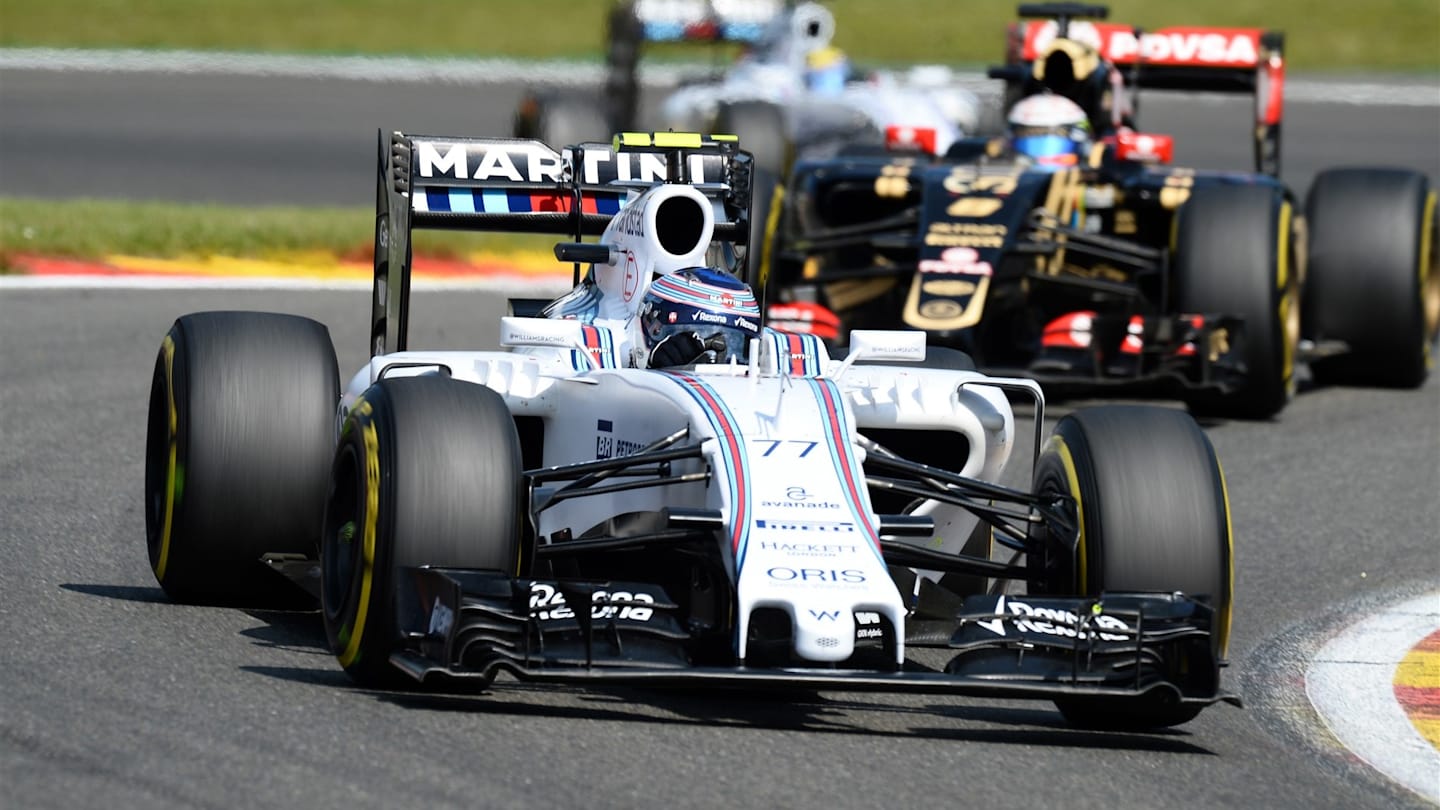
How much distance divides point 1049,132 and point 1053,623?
849 cm

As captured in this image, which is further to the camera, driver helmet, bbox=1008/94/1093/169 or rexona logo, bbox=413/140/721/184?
driver helmet, bbox=1008/94/1093/169

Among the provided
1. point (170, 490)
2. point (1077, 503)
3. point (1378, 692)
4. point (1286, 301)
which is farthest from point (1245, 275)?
point (170, 490)

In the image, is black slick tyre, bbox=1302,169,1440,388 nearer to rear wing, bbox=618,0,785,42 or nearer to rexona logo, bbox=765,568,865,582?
rexona logo, bbox=765,568,865,582

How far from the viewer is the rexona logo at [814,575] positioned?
19.6 feet

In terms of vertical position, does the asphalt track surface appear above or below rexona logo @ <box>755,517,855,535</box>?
below

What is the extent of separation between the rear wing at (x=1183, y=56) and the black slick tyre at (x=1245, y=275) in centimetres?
260

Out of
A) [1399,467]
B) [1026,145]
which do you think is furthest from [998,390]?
[1026,145]

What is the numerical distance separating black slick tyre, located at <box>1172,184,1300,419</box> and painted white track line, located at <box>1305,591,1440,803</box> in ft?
12.4

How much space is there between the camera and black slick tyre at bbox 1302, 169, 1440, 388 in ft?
45.9

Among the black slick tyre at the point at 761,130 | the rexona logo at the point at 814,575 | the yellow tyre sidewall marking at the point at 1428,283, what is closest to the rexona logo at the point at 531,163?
the rexona logo at the point at 814,575

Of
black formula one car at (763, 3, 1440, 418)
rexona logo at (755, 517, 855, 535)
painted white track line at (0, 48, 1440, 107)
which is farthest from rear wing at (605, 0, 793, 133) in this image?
rexona logo at (755, 517, 855, 535)

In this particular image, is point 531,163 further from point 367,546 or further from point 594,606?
point 594,606

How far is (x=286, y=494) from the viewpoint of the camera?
7.37m

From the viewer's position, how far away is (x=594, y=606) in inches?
237
